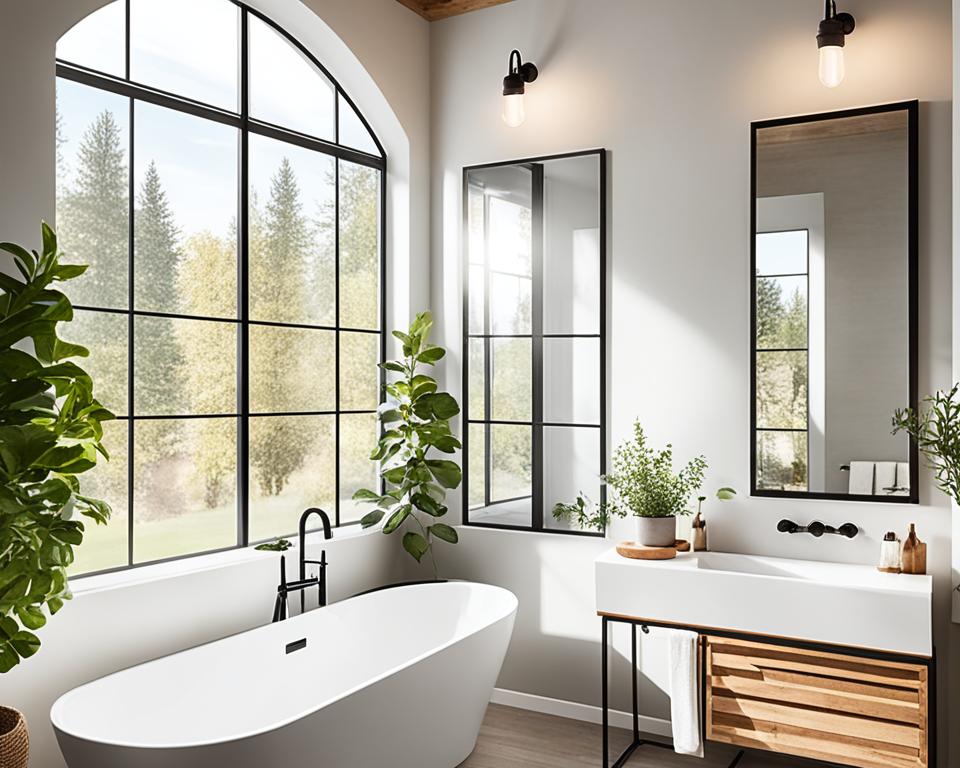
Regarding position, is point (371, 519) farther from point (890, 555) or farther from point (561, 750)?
point (890, 555)

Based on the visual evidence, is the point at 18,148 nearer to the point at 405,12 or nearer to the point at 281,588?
the point at 281,588

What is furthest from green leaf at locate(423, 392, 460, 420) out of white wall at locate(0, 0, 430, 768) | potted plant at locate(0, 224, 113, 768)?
potted plant at locate(0, 224, 113, 768)

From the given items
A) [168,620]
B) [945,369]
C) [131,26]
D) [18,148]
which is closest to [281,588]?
[168,620]

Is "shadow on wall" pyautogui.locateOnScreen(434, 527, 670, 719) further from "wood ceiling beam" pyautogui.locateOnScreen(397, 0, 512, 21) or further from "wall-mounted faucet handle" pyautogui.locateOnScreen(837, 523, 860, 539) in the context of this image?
"wood ceiling beam" pyautogui.locateOnScreen(397, 0, 512, 21)

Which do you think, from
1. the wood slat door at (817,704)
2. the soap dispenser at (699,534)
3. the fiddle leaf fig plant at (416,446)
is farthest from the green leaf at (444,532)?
the wood slat door at (817,704)

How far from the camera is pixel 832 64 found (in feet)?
10.3

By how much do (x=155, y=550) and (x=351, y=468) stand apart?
2.13 meters

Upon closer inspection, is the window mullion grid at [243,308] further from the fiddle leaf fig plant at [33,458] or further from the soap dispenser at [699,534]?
the soap dispenser at [699,534]

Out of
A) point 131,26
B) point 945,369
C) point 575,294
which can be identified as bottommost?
point 945,369

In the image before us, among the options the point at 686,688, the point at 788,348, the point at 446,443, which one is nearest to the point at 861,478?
the point at 788,348

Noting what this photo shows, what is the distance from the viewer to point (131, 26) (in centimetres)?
306

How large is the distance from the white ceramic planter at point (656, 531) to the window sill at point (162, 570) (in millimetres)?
1452

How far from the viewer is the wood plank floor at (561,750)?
334 cm

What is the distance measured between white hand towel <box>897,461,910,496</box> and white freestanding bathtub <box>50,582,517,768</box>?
1.57m
